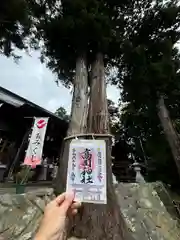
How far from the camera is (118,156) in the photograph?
1505 cm

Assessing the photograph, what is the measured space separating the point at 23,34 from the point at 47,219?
20.7 ft

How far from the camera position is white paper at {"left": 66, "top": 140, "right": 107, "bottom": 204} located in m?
1.12

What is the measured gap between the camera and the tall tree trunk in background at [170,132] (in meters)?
6.36

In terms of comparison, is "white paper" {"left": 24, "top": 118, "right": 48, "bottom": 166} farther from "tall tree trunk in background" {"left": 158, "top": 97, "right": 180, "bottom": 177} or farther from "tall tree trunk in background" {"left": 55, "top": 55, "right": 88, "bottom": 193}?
"tall tree trunk in background" {"left": 158, "top": 97, "right": 180, "bottom": 177}

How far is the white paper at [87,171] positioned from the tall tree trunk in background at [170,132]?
18.9ft

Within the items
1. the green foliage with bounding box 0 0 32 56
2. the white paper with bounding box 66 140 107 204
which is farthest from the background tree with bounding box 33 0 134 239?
the white paper with bounding box 66 140 107 204

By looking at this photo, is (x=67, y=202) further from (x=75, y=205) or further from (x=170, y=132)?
(x=170, y=132)

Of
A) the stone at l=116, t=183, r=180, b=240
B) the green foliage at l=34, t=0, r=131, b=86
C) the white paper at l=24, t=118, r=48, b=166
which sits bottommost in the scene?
the stone at l=116, t=183, r=180, b=240

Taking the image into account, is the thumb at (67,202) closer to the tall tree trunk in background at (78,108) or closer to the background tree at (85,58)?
the background tree at (85,58)

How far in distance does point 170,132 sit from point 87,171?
6130 mm

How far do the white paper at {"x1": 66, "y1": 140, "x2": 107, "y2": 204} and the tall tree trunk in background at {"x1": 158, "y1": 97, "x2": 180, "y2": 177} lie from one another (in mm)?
5746

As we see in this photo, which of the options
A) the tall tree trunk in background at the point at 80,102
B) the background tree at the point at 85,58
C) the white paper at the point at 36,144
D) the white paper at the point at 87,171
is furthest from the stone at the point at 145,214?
the white paper at the point at 87,171

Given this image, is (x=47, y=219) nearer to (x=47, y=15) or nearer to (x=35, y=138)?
(x=35, y=138)

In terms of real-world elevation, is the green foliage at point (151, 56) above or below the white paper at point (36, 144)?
above
